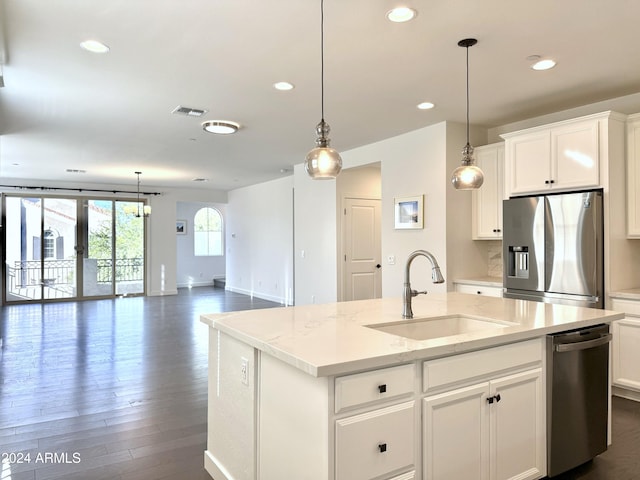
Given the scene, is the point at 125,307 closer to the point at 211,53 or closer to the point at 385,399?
the point at 211,53

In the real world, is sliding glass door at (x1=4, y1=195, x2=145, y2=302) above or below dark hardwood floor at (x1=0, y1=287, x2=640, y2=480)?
above

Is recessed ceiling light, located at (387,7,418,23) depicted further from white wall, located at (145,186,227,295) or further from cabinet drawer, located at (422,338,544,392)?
white wall, located at (145,186,227,295)

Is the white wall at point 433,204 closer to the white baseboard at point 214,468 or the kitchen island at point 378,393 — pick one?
the kitchen island at point 378,393

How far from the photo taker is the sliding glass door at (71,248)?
9336mm

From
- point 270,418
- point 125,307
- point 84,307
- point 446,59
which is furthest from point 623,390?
point 84,307

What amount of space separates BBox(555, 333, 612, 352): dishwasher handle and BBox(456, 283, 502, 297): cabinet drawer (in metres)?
1.94

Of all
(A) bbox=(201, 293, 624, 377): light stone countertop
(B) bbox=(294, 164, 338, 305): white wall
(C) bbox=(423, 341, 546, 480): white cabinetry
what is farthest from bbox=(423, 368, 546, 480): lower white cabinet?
(B) bbox=(294, 164, 338, 305): white wall

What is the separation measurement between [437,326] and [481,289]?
7.67ft

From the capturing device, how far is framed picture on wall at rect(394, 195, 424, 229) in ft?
16.8

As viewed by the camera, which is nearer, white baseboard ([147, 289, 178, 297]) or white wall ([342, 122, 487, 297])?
white wall ([342, 122, 487, 297])

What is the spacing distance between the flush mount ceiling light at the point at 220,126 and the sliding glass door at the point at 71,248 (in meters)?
6.23

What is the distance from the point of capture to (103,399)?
3.65 metres

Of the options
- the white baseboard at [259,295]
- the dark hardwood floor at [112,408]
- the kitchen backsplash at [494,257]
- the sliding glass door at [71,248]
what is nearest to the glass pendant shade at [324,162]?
the dark hardwood floor at [112,408]

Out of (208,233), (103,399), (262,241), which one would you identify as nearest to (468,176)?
(103,399)
